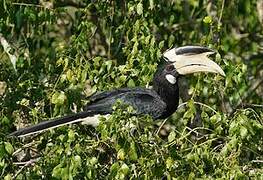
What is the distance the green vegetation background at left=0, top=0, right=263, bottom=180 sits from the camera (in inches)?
124

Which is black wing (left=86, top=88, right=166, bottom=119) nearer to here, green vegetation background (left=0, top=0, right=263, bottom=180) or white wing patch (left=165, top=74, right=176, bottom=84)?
green vegetation background (left=0, top=0, right=263, bottom=180)

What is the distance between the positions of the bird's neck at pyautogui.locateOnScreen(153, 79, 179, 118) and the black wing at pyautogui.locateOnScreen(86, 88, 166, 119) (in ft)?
0.44

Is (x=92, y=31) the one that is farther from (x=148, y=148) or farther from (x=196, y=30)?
(x=148, y=148)

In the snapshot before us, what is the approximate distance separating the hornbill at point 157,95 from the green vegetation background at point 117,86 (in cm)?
5

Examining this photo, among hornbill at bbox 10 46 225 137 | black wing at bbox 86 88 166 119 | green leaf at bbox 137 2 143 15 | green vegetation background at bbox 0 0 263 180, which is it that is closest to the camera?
green vegetation background at bbox 0 0 263 180

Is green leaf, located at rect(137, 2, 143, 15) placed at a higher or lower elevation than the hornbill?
higher

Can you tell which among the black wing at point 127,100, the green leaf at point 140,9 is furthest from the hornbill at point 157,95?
the green leaf at point 140,9

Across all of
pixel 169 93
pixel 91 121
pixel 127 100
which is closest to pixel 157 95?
pixel 169 93

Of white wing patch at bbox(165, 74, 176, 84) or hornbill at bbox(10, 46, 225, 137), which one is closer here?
hornbill at bbox(10, 46, 225, 137)

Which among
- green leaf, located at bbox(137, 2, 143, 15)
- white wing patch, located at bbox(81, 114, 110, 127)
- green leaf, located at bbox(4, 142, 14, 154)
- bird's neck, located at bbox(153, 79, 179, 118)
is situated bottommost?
bird's neck, located at bbox(153, 79, 179, 118)

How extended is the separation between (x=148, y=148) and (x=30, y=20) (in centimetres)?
129

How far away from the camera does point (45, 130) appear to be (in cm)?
353

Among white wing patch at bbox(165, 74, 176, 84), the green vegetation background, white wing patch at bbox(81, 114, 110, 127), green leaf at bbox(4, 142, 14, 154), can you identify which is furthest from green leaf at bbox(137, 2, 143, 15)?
green leaf at bbox(4, 142, 14, 154)

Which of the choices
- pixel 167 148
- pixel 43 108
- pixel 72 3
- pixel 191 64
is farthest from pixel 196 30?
pixel 167 148
